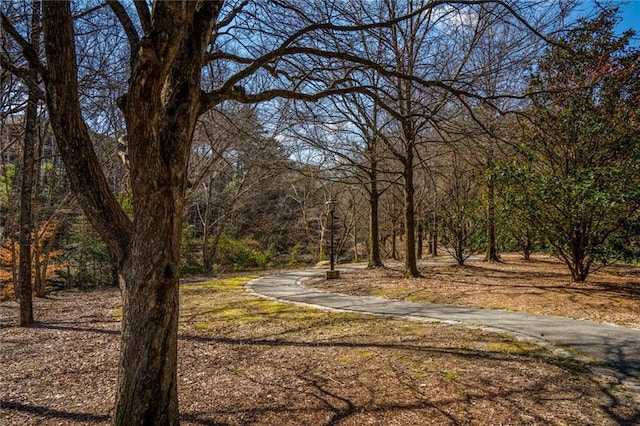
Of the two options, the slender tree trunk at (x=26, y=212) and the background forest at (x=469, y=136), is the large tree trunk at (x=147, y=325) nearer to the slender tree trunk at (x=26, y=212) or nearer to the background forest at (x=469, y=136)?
the background forest at (x=469, y=136)

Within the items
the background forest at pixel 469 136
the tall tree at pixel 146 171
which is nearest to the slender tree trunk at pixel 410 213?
the background forest at pixel 469 136

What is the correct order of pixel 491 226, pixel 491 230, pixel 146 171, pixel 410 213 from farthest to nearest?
pixel 491 230
pixel 491 226
pixel 410 213
pixel 146 171

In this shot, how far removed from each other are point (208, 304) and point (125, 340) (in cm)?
543

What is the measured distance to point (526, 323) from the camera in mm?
5586

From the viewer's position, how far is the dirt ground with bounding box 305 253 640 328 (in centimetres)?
627

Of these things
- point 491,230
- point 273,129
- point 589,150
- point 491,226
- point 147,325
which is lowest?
point 147,325

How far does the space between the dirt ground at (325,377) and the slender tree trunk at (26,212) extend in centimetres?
45

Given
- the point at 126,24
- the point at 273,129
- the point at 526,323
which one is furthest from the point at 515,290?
the point at 126,24

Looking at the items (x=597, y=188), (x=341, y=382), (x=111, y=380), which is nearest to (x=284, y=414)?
(x=341, y=382)

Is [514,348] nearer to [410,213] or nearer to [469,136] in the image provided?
[469,136]

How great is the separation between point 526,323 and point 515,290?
2513 mm

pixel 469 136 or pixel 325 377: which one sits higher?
pixel 469 136

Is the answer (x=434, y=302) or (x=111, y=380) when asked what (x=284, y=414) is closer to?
(x=111, y=380)

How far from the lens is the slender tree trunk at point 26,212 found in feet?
19.6
